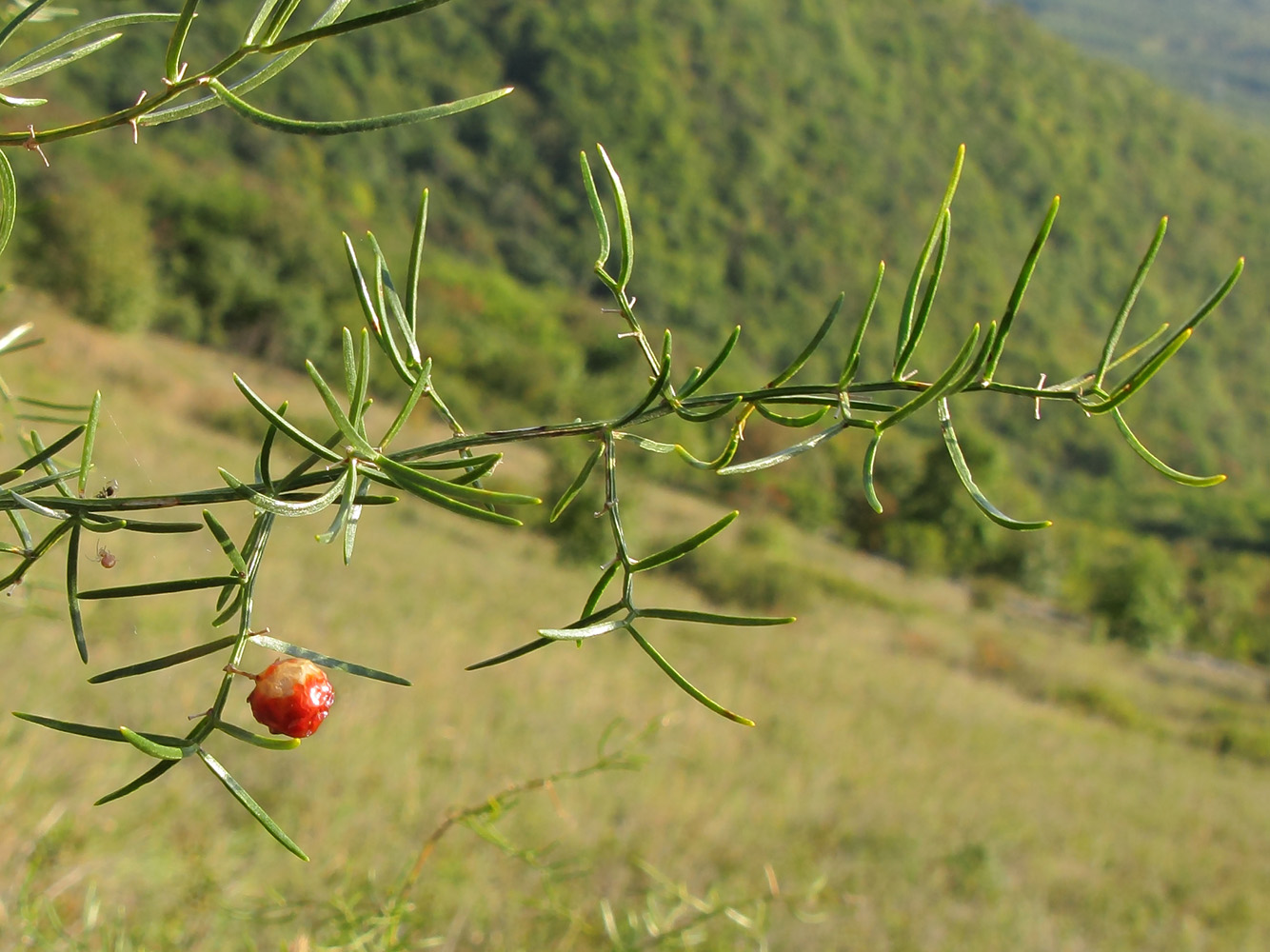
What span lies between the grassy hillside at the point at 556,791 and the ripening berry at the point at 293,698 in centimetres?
36

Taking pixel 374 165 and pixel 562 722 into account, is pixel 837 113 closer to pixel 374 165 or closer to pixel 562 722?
pixel 374 165

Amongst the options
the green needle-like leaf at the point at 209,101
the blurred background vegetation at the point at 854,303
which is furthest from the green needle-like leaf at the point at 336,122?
the blurred background vegetation at the point at 854,303

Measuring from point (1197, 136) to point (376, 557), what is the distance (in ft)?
181

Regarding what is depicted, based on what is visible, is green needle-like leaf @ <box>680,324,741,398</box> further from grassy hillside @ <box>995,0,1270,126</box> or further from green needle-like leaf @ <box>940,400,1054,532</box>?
grassy hillside @ <box>995,0,1270,126</box>

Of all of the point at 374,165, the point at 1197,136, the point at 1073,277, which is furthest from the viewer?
the point at 1197,136

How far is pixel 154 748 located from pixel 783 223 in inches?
1596

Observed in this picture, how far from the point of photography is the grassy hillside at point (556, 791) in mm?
1322

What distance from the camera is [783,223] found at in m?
39.0

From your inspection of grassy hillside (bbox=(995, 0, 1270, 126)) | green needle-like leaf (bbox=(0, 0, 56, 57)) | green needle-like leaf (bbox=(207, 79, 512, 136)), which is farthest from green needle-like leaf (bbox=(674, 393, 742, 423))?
grassy hillside (bbox=(995, 0, 1270, 126))

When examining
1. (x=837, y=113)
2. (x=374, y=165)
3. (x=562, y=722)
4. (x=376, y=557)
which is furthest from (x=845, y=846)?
(x=837, y=113)

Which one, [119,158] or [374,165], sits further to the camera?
[374,165]

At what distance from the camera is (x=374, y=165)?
31062mm

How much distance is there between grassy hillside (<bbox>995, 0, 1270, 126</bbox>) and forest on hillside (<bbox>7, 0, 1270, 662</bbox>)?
3266 centimetres

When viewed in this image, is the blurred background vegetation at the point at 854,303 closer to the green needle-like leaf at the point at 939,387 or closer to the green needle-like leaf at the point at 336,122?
the green needle-like leaf at the point at 336,122
